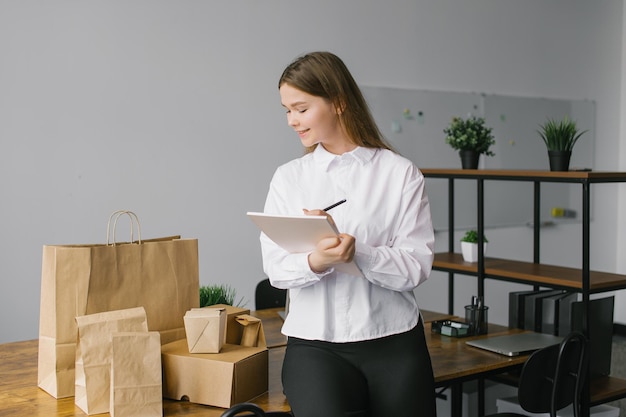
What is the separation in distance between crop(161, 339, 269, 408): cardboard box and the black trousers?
0.15 meters

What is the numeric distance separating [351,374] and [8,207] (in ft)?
8.64

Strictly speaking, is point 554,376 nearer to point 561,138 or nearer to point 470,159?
point 561,138

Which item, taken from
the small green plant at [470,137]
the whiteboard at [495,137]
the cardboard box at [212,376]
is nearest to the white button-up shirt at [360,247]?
the cardboard box at [212,376]

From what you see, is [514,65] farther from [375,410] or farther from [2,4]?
[375,410]

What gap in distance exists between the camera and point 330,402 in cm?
171

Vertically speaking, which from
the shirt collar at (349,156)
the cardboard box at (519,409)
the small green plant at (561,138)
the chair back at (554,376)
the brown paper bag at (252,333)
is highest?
the small green plant at (561,138)

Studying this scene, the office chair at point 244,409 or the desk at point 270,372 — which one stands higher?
the office chair at point 244,409

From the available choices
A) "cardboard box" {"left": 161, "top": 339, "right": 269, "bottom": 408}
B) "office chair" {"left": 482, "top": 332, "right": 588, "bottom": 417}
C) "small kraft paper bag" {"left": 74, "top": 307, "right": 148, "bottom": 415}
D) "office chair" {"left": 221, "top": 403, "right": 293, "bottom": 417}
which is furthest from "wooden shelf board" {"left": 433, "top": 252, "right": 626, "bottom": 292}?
"small kraft paper bag" {"left": 74, "top": 307, "right": 148, "bottom": 415}

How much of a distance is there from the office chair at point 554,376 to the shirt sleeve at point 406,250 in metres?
0.66

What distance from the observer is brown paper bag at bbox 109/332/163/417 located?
178cm

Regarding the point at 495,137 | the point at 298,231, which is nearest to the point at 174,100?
the point at 495,137

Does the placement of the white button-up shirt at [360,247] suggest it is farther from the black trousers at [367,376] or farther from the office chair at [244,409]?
the office chair at [244,409]

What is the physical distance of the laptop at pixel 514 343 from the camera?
2.46 metres

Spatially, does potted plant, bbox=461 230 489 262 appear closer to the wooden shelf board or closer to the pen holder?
the wooden shelf board
